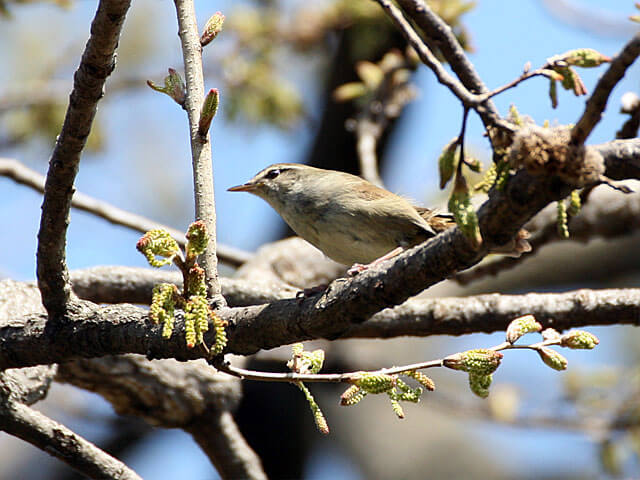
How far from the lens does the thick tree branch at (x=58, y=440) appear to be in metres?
2.25

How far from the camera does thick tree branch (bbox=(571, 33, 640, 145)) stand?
136cm

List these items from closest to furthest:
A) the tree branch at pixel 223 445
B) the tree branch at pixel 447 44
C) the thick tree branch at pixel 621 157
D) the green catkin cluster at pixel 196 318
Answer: the thick tree branch at pixel 621 157 < the green catkin cluster at pixel 196 318 < the tree branch at pixel 447 44 < the tree branch at pixel 223 445

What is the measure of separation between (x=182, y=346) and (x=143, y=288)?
1.61 metres

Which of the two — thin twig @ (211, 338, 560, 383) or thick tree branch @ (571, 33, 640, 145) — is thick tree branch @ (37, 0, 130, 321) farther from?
thick tree branch @ (571, 33, 640, 145)

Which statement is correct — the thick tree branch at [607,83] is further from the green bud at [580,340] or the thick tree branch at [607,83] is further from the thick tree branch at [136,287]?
the thick tree branch at [136,287]

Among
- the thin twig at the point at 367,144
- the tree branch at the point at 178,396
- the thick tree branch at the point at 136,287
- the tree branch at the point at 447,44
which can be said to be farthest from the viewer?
the thin twig at the point at 367,144

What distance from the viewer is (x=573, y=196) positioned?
1.78 meters

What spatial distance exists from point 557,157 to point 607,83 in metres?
0.16

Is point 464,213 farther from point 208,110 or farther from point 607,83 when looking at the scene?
point 208,110

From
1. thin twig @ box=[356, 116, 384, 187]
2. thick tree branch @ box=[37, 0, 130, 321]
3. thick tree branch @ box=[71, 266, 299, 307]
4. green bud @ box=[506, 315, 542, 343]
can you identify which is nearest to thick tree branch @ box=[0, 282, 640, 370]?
thick tree branch @ box=[37, 0, 130, 321]

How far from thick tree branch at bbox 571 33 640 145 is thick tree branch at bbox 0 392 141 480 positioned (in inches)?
67.8

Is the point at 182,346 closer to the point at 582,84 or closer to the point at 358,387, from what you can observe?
the point at 358,387

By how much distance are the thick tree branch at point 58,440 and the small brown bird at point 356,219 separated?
48.5 inches

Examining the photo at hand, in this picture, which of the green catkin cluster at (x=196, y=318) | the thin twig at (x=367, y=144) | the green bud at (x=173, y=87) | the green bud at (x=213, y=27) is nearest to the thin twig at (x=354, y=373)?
the green catkin cluster at (x=196, y=318)
